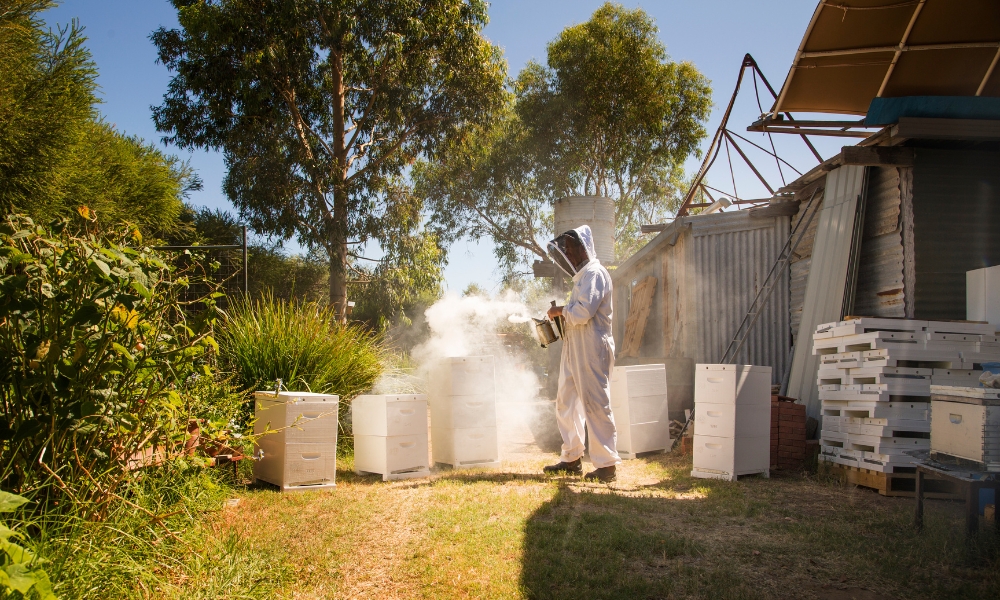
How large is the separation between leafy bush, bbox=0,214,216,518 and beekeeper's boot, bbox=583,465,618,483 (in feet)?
12.5

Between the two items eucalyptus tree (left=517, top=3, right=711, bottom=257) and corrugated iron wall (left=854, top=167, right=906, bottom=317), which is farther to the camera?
eucalyptus tree (left=517, top=3, right=711, bottom=257)

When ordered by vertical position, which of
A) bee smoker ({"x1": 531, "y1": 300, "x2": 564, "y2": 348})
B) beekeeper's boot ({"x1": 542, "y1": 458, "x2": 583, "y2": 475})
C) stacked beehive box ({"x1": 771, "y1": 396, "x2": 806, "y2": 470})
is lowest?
beekeeper's boot ({"x1": 542, "y1": 458, "x2": 583, "y2": 475})

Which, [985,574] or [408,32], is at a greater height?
[408,32]

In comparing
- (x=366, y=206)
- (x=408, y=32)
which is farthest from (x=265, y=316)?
(x=408, y=32)

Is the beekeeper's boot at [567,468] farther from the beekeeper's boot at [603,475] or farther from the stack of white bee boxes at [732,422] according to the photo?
the stack of white bee boxes at [732,422]

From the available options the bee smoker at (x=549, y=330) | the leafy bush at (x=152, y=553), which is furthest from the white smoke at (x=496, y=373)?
the leafy bush at (x=152, y=553)

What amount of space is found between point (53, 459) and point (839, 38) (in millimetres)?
8828

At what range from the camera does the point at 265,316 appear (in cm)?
721

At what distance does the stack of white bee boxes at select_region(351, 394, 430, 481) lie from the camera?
568 centimetres

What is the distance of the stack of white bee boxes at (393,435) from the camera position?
18.6ft

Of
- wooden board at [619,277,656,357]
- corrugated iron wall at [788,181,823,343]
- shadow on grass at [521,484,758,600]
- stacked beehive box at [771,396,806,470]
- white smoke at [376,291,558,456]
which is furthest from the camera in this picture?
wooden board at [619,277,656,357]

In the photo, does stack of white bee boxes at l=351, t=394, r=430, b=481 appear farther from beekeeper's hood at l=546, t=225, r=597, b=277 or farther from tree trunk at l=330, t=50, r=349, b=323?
tree trunk at l=330, t=50, r=349, b=323

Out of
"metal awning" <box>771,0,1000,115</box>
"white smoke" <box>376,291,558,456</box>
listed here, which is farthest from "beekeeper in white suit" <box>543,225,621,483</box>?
"metal awning" <box>771,0,1000,115</box>

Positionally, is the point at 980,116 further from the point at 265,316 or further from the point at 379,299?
the point at 379,299
